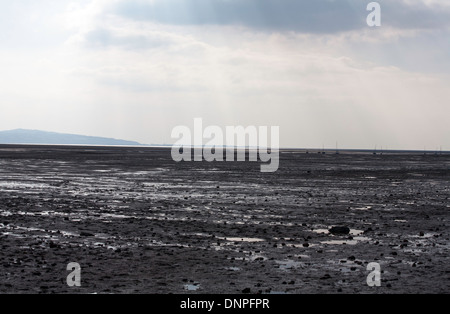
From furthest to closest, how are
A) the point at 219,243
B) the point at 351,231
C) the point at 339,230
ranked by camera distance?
the point at 351,231 → the point at 339,230 → the point at 219,243

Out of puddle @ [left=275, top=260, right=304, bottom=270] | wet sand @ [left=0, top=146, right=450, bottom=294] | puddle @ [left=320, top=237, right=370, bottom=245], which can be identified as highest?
wet sand @ [left=0, top=146, right=450, bottom=294]

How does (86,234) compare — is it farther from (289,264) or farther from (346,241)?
(346,241)

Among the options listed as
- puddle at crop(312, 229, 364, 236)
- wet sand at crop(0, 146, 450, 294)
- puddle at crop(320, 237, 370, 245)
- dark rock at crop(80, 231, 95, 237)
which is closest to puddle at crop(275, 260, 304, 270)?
wet sand at crop(0, 146, 450, 294)

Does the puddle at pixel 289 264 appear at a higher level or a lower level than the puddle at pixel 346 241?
higher

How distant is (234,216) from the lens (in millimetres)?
25594

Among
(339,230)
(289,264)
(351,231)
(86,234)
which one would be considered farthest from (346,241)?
(86,234)

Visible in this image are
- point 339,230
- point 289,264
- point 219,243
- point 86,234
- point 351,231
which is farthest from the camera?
Result: point 351,231

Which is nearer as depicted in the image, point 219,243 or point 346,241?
point 219,243

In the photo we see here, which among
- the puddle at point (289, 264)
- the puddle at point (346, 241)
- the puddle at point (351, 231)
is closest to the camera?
the puddle at point (289, 264)

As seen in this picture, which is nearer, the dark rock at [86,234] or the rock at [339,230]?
the dark rock at [86,234]

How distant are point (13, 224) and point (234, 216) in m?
10.4

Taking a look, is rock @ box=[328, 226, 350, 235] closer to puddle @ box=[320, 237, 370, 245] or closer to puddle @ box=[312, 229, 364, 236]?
puddle @ box=[312, 229, 364, 236]

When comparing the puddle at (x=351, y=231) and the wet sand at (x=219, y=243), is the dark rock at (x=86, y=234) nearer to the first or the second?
the wet sand at (x=219, y=243)

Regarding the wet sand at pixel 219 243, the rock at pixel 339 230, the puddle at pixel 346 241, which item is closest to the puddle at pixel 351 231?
the wet sand at pixel 219 243
